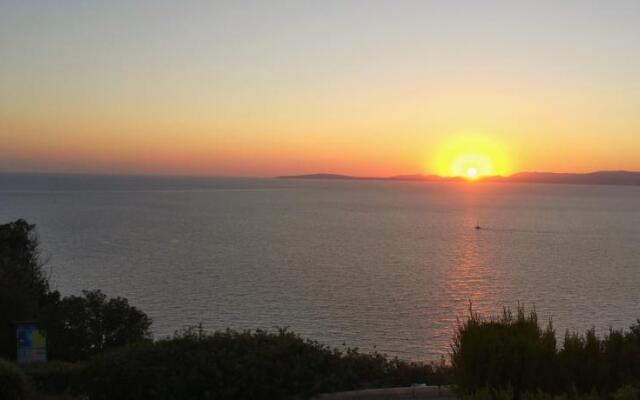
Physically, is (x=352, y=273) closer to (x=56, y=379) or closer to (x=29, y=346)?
(x=29, y=346)

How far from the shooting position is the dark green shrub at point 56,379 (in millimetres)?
11156

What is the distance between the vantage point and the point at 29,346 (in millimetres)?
14633

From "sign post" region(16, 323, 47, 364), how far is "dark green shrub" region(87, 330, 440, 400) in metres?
5.21

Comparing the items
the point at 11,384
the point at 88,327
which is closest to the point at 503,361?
the point at 11,384

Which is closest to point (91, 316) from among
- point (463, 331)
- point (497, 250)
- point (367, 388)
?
point (367, 388)

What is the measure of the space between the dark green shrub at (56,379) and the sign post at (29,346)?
8.73ft

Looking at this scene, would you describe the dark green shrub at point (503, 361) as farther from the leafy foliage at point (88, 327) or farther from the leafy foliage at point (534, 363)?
the leafy foliage at point (88, 327)

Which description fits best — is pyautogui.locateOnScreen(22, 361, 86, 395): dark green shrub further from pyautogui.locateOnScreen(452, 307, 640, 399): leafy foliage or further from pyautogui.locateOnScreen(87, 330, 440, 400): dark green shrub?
pyautogui.locateOnScreen(452, 307, 640, 399): leafy foliage

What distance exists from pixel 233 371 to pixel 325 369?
1.43 m

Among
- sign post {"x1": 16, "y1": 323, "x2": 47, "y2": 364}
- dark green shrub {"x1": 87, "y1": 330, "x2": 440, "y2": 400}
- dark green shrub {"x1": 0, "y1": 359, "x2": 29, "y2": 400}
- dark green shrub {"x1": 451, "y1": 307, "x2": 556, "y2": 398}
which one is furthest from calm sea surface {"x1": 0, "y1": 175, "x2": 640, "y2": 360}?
dark green shrub {"x1": 451, "y1": 307, "x2": 556, "y2": 398}

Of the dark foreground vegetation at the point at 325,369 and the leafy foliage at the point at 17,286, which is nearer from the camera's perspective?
the dark foreground vegetation at the point at 325,369

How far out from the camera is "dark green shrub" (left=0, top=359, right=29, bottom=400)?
9078mm

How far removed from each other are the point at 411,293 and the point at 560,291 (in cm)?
1028

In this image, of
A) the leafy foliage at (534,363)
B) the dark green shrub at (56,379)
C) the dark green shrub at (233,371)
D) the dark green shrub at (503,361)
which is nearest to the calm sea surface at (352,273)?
the dark green shrub at (56,379)
